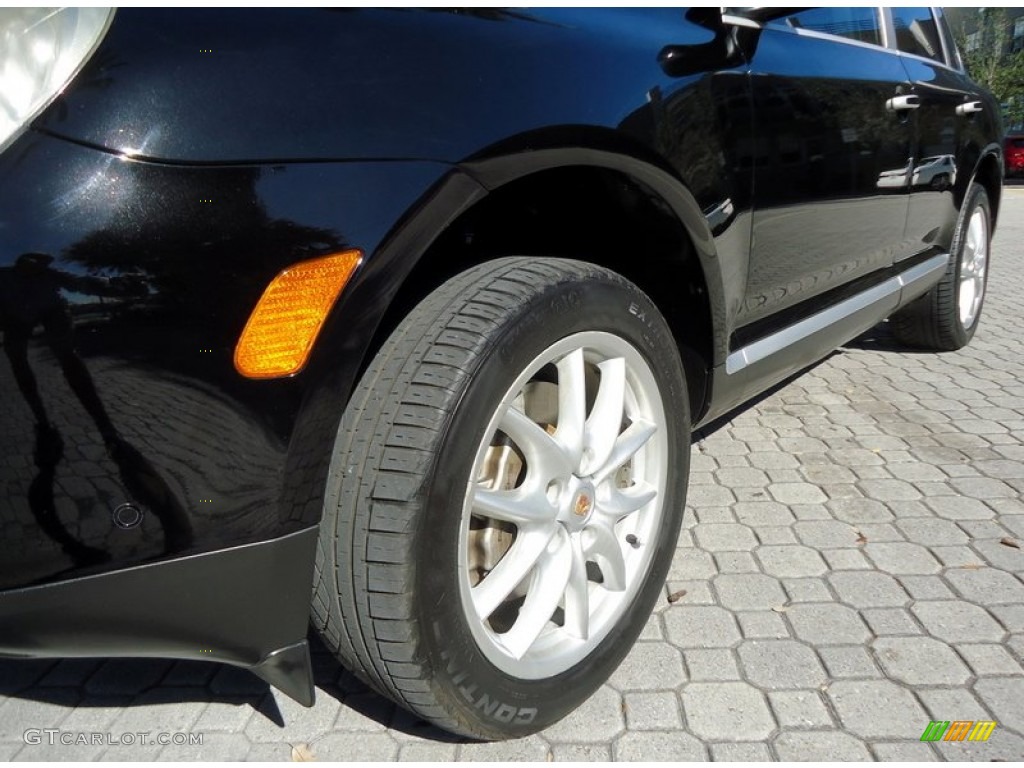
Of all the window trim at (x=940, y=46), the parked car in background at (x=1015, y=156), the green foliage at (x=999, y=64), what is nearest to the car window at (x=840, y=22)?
the window trim at (x=940, y=46)

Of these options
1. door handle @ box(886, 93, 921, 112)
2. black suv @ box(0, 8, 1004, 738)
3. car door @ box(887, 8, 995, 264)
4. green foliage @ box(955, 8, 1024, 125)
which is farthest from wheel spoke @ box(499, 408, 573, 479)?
green foliage @ box(955, 8, 1024, 125)

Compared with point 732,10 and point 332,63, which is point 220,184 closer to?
point 332,63

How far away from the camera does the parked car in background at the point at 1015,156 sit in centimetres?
2222

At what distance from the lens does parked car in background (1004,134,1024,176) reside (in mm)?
22219

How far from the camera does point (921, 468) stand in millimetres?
2969

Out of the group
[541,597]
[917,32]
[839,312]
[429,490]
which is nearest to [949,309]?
[917,32]

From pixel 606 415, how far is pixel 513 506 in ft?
1.05

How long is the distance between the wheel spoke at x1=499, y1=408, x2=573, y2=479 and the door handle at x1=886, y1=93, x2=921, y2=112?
6.31 feet

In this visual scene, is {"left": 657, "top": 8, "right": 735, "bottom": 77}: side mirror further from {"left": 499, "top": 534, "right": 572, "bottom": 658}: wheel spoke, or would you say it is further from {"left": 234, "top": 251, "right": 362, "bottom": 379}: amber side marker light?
{"left": 499, "top": 534, "right": 572, "bottom": 658}: wheel spoke

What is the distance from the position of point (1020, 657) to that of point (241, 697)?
1.79 metres

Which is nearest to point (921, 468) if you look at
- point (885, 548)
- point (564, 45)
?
point (885, 548)

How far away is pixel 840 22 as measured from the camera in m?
2.69

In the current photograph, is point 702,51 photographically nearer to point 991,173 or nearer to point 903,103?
point 903,103

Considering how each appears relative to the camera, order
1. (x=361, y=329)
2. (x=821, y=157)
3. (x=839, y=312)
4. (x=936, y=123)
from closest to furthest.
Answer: (x=361, y=329), (x=821, y=157), (x=839, y=312), (x=936, y=123)
